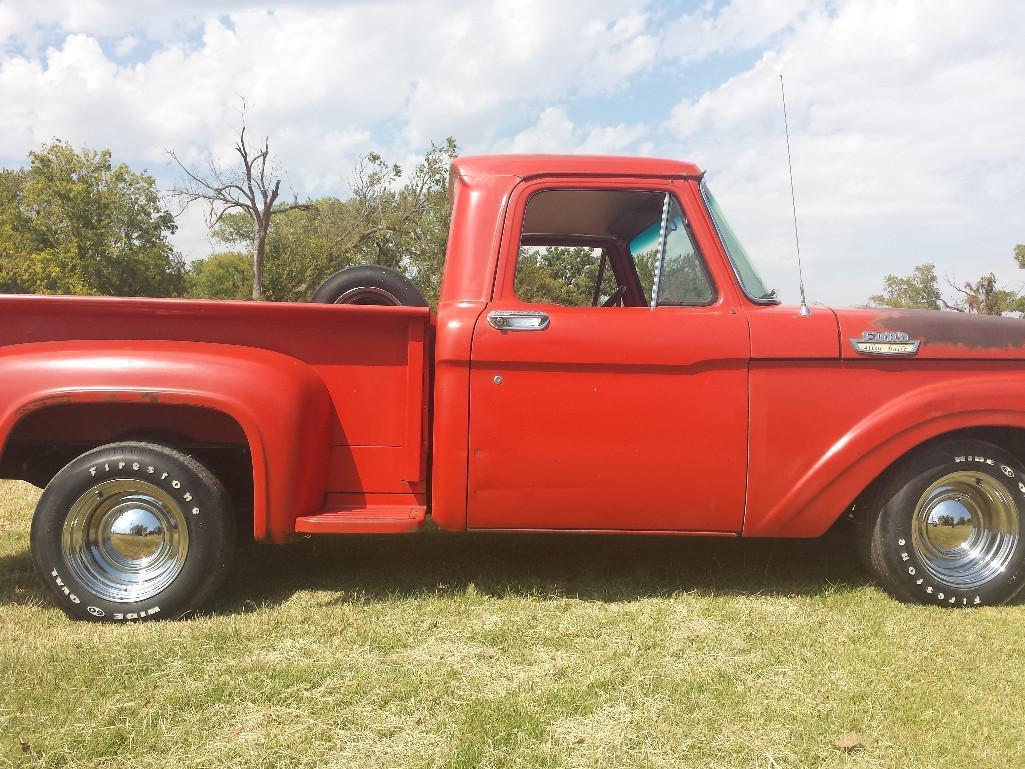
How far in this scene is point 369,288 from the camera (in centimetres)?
421

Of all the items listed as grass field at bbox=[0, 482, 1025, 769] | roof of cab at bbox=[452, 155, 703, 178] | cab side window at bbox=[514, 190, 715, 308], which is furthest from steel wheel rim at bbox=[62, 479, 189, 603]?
roof of cab at bbox=[452, 155, 703, 178]

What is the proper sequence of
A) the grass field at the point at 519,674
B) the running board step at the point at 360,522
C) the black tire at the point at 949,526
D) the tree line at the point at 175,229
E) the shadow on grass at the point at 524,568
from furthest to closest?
1. the tree line at the point at 175,229
2. the shadow on grass at the point at 524,568
3. the black tire at the point at 949,526
4. the running board step at the point at 360,522
5. the grass field at the point at 519,674

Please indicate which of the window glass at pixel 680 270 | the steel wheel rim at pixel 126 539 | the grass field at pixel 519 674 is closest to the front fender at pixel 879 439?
the grass field at pixel 519 674

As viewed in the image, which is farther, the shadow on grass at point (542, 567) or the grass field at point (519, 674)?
the shadow on grass at point (542, 567)

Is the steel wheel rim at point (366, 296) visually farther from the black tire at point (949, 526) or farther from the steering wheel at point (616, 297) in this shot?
the black tire at point (949, 526)

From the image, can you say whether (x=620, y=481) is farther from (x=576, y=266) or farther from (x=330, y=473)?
(x=576, y=266)

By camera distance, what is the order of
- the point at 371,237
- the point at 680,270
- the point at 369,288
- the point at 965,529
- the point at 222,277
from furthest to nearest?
the point at 222,277
the point at 371,237
the point at 369,288
the point at 965,529
the point at 680,270

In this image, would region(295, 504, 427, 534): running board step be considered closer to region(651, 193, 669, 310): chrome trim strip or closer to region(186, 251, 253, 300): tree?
region(651, 193, 669, 310): chrome trim strip

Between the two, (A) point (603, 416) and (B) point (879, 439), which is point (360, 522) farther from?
(B) point (879, 439)

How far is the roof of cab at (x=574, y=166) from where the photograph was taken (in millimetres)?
3457

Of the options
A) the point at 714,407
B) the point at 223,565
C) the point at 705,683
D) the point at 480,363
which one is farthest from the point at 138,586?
the point at 714,407

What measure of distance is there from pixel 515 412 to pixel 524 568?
3.72 ft

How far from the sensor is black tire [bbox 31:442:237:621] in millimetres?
3227

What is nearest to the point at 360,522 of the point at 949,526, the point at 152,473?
the point at 152,473
